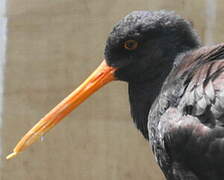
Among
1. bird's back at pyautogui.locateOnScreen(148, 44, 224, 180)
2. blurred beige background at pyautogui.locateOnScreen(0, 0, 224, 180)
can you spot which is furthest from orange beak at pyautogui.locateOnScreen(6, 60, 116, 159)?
blurred beige background at pyautogui.locateOnScreen(0, 0, 224, 180)

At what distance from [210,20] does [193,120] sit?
2.02 m

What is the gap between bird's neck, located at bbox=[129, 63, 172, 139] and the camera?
7.32ft

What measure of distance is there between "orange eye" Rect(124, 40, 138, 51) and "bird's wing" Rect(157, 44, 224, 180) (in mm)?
280

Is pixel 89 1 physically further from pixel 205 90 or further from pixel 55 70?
pixel 205 90

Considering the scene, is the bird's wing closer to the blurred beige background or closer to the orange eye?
the orange eye

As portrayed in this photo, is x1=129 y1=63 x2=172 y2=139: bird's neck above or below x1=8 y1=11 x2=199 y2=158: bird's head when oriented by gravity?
below

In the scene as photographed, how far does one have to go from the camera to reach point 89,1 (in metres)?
4.05

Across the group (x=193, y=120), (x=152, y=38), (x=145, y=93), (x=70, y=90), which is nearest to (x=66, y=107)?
(x=145, y=93)

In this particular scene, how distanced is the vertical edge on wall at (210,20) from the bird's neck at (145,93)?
154 cm

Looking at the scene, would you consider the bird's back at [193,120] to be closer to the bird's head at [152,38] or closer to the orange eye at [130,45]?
the bird's head at [152,38]

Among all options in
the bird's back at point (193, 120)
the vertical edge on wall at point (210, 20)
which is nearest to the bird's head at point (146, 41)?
the bird's back at point (193, 120)

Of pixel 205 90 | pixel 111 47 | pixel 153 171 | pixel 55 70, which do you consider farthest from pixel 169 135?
pixel 55 70

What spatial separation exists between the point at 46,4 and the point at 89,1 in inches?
13.6

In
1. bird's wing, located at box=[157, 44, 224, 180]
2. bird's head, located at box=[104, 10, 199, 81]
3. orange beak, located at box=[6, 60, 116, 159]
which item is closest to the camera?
bird's wing, located at box=[157, 44, 224, 180]
